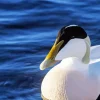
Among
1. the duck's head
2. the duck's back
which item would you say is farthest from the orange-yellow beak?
the duck's back

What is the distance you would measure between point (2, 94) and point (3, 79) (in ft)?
1.21

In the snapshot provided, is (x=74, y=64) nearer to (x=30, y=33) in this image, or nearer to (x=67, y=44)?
(x=67, y=44)

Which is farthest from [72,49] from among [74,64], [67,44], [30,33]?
[30,33]

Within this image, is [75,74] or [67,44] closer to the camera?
[67,44]

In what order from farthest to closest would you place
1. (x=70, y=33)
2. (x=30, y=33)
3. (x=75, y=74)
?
(x=30, y=33) < (x=75, y=74) < (x=70, y=33)

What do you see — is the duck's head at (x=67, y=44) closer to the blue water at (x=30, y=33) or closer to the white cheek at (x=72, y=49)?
the white cheek at (x=72, y=49)

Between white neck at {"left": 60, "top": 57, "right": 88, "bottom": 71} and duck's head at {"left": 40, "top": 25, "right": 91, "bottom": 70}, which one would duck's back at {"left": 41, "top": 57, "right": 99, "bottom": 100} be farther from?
duck's head at {"left": 40, "top": 25, "right": 91, "bottom": 70}

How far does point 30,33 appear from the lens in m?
7.05

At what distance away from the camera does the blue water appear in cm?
568

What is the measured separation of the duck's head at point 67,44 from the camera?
4836 mm

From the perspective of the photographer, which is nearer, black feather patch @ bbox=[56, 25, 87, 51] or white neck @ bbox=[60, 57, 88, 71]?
black feather patch @ bbox=[56, 25, 87, 51]

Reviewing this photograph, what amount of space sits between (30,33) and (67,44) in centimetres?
223

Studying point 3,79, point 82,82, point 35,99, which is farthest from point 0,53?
point 82,82

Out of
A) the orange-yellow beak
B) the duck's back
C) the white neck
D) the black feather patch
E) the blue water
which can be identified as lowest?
the blue water
